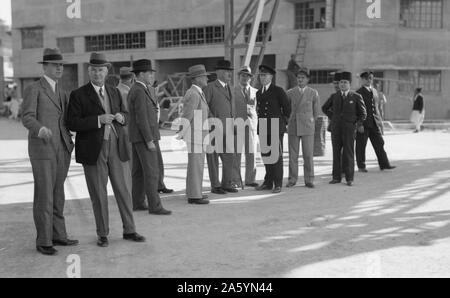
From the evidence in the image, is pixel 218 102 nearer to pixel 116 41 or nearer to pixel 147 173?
pixel 147 173

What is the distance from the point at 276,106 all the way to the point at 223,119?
3.08ft

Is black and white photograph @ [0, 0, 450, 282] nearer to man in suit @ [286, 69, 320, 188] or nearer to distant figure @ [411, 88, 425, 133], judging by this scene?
man in suit @ [286, 69, 320, 188]

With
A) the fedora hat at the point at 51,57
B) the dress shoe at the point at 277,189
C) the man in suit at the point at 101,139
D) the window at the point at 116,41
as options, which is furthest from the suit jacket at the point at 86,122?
the window at the point at 116,41

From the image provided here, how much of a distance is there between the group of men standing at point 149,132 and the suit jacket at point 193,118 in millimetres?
14

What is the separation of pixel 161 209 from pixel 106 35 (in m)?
26.5

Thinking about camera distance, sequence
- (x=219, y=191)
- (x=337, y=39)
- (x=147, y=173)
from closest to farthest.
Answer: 1. (x=147, y=173)
2. (x=219, y=191)
3. (x=337, y=39)

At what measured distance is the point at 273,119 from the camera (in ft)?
30.3

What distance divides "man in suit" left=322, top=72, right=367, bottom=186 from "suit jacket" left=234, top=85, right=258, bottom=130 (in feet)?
4.60

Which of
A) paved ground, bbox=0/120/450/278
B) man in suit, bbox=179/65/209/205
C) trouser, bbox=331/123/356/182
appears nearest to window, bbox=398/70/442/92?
paved ground, bbox=0/120/450/278

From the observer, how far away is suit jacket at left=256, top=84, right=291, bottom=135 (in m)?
9.16

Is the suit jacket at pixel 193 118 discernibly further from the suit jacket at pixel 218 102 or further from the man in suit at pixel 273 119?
the man in suit at pixel 273 119

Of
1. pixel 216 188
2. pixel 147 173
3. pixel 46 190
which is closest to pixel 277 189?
pixel 216 188

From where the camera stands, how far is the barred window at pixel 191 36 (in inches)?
1127
